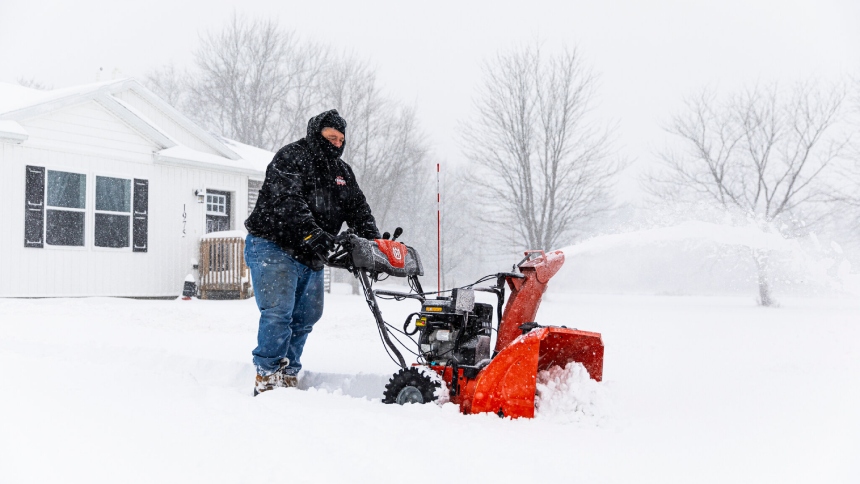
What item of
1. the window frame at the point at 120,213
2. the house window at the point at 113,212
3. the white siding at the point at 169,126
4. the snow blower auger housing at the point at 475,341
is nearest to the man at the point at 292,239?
the snow blower auger housing at the point at 475,341

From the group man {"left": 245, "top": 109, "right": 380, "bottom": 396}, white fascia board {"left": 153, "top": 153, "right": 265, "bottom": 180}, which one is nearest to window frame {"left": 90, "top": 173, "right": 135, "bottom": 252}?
white fascia board {"left": 153, "top": 153, "right": 265, "bottom": 180}

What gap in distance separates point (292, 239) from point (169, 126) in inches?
477

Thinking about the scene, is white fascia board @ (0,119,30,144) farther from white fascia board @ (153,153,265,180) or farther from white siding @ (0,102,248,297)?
white fascia board @ (153,153,265,180)

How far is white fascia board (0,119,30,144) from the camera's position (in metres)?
10.8

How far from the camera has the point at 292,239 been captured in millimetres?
4242

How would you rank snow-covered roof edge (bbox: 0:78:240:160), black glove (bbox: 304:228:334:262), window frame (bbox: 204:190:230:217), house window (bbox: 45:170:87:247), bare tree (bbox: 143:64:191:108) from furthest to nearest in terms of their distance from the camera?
bare tree (bbox: 143:64:191:108) → window frame (bbox: 204:190:230:217) → house window (bbox: 45:170:87:247) → snow-covered roof edge (bbox: 0:78:240:160) → black glove (bbox: 304:228:334:262)

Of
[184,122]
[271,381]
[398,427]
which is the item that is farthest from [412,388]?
[184,122]

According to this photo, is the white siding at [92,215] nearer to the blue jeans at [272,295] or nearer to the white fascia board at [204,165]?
the white fascia board at [204,165]

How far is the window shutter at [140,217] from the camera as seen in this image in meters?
12.9

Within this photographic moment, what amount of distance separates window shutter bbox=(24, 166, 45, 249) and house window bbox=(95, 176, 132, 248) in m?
1.03

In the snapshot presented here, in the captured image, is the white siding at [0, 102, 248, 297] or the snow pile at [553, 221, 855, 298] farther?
the white siding at [0, 102, 248, 297]

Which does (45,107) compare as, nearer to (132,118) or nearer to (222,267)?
(132,118)

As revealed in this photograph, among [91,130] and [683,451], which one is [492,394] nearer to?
[683,451]

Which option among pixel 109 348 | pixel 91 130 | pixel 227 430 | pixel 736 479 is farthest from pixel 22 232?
pixel 736 479
